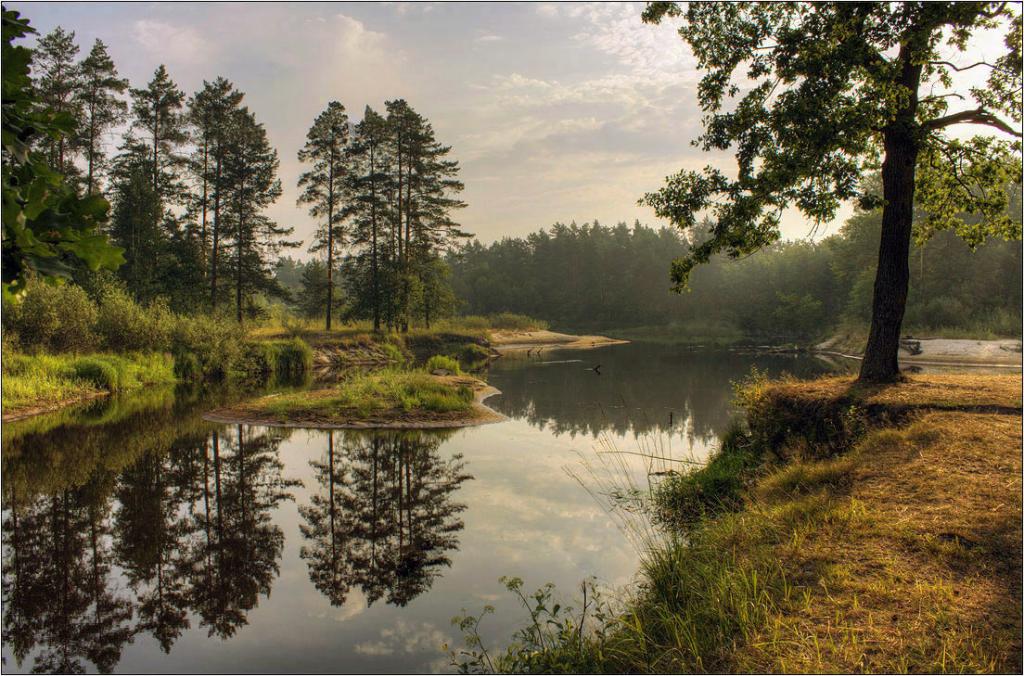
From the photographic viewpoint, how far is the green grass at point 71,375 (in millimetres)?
17672

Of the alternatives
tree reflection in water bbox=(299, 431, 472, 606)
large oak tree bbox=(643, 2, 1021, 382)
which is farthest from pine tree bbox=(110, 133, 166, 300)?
large oak tree bbox=(643, 2, 1021, 382)

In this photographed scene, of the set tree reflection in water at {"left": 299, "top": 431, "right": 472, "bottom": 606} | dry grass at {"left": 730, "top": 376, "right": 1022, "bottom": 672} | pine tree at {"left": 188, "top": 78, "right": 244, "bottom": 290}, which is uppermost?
pine tree at {"left": 188, "top": 78, "right": 244, "bottom": 290}

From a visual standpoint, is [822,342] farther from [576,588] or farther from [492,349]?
[576,588]

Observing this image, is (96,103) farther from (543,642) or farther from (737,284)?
(737,284)

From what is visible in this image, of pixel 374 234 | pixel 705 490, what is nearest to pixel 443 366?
pixel 374 234

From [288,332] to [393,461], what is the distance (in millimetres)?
27474

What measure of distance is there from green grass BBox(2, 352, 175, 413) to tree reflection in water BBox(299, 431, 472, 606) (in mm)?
10491

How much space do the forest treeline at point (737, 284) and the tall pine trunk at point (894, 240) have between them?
117 feet

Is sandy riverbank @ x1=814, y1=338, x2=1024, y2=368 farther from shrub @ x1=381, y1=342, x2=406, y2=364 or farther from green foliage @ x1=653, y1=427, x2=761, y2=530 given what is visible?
shrub @ x1=381, y1=342, x2=406, y2=364

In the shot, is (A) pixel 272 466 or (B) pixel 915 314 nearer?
(A) pixel 272 466

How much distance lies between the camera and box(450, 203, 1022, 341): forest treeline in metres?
47.6

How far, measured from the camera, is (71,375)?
20234 millimetres

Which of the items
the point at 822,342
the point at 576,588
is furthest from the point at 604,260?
the point at 576,588

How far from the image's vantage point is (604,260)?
311 feet
